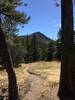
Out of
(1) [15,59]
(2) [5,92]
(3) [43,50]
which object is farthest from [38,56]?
(2) [5,92]

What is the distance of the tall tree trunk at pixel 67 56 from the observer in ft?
57.1

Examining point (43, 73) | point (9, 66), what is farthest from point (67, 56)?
point (43, 73)

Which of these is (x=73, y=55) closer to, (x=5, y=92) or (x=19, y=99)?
(x=19, y=99)

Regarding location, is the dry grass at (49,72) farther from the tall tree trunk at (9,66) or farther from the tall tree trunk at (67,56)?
the tall tree trunk at (67,56)

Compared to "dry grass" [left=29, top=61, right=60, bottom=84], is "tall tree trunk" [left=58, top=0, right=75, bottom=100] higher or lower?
higher

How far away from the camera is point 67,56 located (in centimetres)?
1748

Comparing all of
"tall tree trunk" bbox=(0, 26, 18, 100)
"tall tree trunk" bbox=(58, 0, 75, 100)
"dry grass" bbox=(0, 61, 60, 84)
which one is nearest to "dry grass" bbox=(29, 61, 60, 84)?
"dry grass" bbox=(0, 61, 60, 84)

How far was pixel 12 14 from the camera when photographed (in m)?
19.8

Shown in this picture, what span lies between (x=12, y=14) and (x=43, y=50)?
72.2m

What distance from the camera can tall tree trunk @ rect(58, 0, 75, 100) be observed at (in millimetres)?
17391

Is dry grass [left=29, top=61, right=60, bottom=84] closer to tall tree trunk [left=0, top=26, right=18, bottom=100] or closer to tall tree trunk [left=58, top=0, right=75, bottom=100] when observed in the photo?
tall tree trunk [left=0, top=26, right=18, bottom=100]

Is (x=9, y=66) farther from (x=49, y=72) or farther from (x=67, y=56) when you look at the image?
(x=49, y=72)

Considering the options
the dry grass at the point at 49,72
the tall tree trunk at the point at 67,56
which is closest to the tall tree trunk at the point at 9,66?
the tall tree trunk at the point at 67,56

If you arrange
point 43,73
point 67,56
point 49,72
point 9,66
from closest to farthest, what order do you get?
point 67,56 → point 9,66 → point 43,73 → point 49,72
